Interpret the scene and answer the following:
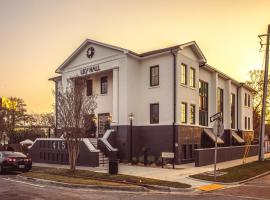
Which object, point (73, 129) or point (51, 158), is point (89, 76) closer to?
point (51, 158)

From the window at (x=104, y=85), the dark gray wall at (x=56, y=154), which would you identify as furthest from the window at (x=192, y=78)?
the dark gray wall at (x=56, y=154)

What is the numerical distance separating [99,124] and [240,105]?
1969 centimetres

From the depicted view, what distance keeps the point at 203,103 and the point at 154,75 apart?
689 cm

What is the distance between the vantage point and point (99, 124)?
108 feet

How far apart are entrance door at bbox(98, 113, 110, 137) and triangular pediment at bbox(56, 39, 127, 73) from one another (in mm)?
5009

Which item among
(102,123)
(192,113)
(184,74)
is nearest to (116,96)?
(102,123)

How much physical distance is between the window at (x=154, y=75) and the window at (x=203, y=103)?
5.85 metres

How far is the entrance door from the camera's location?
105 feet

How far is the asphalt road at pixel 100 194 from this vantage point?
13.3 metres

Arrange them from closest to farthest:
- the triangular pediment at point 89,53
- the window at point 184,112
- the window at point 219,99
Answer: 1. the window at point 184,112
2. the triangular pediment at point 89,53
3. the window at point 219,99

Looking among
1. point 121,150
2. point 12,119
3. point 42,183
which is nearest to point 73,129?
point 42,183

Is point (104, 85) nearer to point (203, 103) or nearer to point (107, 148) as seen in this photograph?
point (107, 148)

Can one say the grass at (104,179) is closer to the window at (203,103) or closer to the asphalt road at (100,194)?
the asphalt road at (100,194)

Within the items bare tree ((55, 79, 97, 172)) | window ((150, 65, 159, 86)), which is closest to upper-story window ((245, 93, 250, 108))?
window ((150, 65, 159, 86))
